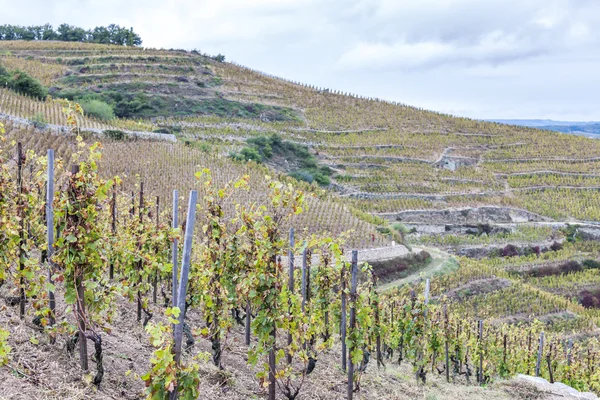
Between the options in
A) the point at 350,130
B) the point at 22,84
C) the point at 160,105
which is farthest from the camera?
the point at 350,130

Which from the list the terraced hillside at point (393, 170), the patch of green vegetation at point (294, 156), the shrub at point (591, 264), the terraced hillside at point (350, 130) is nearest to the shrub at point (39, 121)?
the terraced hillside at point (393, 170)

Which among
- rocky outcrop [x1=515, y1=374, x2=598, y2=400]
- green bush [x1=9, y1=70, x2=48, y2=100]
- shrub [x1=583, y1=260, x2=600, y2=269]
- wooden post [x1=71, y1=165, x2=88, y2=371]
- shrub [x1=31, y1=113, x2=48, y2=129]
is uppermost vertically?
green bush [x1=9, y1=70, x2=48, y2=100]

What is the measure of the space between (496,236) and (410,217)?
651cm

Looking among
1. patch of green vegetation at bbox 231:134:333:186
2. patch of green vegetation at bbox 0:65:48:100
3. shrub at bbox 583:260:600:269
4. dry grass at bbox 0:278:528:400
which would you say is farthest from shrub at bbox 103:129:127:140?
shrub at bbox 583:260:600:269

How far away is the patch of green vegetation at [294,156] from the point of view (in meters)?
42.9

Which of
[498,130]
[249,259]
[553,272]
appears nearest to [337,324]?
[249,259]

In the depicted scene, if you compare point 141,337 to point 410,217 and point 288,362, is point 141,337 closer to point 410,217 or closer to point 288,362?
point 288,362

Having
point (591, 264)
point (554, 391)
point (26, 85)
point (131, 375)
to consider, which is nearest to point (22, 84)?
point (26, 85)

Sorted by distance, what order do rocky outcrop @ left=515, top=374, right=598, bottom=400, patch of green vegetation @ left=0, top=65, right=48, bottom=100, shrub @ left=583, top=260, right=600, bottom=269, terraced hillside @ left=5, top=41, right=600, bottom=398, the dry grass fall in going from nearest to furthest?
the dry grass → rocky outcrop @ left=515, top=374, right=598, bottom=400 → terraced hillside @ left=5, top=41, right=600, bottom=398 → shrub @ left=583, top=260, right=600, bottom=269 → patch of green vegetation @ left=0, top=65, right=48, bottom=100

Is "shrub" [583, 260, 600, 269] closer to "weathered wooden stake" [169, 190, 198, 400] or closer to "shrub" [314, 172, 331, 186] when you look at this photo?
"shrub" [314, 172, 331, 186]

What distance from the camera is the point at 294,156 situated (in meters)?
47.5

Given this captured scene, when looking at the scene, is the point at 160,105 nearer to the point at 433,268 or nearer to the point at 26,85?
the point at 26,85

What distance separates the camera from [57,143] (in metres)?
27.2

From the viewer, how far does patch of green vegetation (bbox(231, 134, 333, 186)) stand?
42.9m
